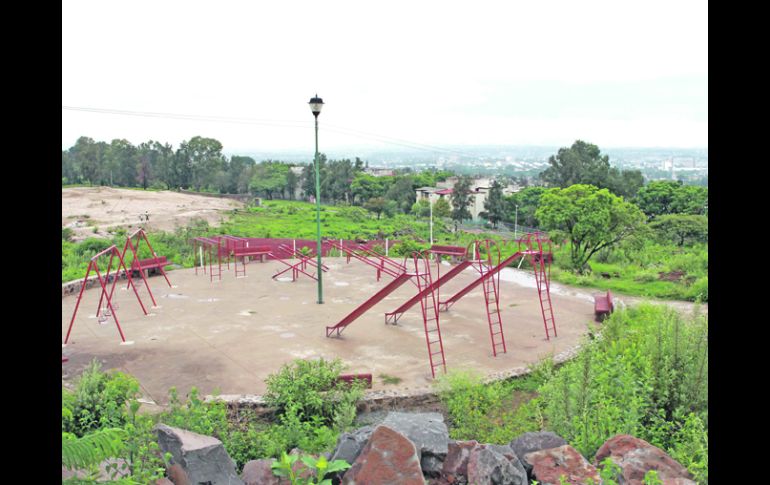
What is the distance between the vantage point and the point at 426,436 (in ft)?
20.2

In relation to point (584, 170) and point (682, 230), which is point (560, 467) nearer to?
point (682, 230)

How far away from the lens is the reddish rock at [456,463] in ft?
18.9

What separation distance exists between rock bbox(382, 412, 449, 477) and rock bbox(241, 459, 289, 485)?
3.96ft

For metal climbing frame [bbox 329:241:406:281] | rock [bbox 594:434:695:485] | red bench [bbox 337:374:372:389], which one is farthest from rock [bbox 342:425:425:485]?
metal climbing frame [bbox 329:241:406:281]

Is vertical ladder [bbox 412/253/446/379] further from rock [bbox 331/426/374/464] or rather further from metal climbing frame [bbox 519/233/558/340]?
rock [bbox 331/426/374/464]

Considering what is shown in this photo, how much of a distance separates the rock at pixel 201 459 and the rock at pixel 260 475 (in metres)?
0.10

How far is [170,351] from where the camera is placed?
1159 centimetres

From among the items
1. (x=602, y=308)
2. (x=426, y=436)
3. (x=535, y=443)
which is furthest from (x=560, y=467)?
(x=602, y=308)

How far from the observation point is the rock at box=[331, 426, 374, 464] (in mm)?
5832

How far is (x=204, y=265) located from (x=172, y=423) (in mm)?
14610

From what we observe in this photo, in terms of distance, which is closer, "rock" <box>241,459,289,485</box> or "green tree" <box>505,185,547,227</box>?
"rock" <box>241,459,289,485</box>

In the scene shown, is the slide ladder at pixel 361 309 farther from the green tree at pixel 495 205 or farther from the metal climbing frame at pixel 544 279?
the green tree at pixel 495 205

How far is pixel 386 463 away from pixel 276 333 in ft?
25.9
